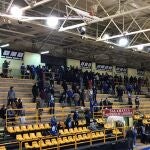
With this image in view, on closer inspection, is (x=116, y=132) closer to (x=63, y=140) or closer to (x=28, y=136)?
(x=63, y=140)

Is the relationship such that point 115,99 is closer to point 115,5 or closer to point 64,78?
point 64,78

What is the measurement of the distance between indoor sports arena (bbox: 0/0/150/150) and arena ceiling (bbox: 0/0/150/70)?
49 millimetres

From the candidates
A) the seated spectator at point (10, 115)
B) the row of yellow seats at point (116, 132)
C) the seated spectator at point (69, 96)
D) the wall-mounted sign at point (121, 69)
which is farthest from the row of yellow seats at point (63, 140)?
the wall-mounted sign at point (121, 69)

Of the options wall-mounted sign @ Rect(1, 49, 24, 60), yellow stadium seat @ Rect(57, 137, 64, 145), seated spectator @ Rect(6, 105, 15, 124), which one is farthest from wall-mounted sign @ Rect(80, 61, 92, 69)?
seated spectator @ Rect(6, 105, 15, 124)

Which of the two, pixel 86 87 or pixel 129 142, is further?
pixel 86 87

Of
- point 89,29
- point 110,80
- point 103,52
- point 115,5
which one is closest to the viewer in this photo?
point 115,5

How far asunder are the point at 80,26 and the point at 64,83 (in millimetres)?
4700

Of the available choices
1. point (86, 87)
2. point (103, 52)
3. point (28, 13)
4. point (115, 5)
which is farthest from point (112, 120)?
point (103, 52)

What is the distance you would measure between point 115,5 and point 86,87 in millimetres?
8144

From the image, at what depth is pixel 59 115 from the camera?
1852 cm

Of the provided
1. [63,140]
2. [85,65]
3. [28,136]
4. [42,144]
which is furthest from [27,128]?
[85,65]

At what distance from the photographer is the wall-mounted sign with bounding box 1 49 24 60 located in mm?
25047

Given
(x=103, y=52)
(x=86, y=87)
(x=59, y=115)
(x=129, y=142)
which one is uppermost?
(x=103, y=52)

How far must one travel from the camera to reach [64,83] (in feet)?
69.6
